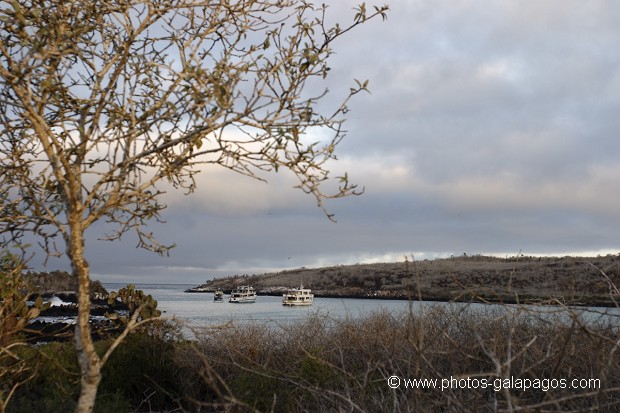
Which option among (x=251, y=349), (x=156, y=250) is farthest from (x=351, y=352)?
(x=156, y=250)

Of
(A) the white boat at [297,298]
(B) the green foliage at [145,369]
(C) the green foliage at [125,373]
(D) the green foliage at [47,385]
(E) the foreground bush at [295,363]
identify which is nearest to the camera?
(D) the green foliage at [47,385]

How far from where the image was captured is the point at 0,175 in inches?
219

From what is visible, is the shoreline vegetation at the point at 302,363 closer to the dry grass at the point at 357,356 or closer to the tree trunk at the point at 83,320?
the dry grass at the point at 357,356

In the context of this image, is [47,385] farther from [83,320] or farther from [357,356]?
[83,320]

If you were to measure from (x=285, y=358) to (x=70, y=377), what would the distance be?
398cm

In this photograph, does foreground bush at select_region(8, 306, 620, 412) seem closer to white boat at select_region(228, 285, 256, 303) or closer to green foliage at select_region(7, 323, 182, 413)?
green foliage at select_region(7, 323, 182, 413)

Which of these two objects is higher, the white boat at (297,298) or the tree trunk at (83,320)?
the tree trunk at (83,320)

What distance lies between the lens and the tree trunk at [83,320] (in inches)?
190

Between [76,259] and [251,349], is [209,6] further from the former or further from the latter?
[251,349]

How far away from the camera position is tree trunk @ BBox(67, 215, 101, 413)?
15.8ft

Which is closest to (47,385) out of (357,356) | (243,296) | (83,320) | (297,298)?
(357,356)

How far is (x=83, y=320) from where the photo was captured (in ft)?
16.0

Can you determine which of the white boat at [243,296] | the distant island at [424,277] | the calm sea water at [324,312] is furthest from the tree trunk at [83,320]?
the white boat at [243,296]

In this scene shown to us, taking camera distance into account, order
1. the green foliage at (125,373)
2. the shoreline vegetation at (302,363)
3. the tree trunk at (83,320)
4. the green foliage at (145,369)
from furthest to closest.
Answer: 1. the green foliage at (145,369)
2. the green foliage at (125,373)
3. the shoreline vegetation at (302,363)
4. the tree trunk at (83,320)
